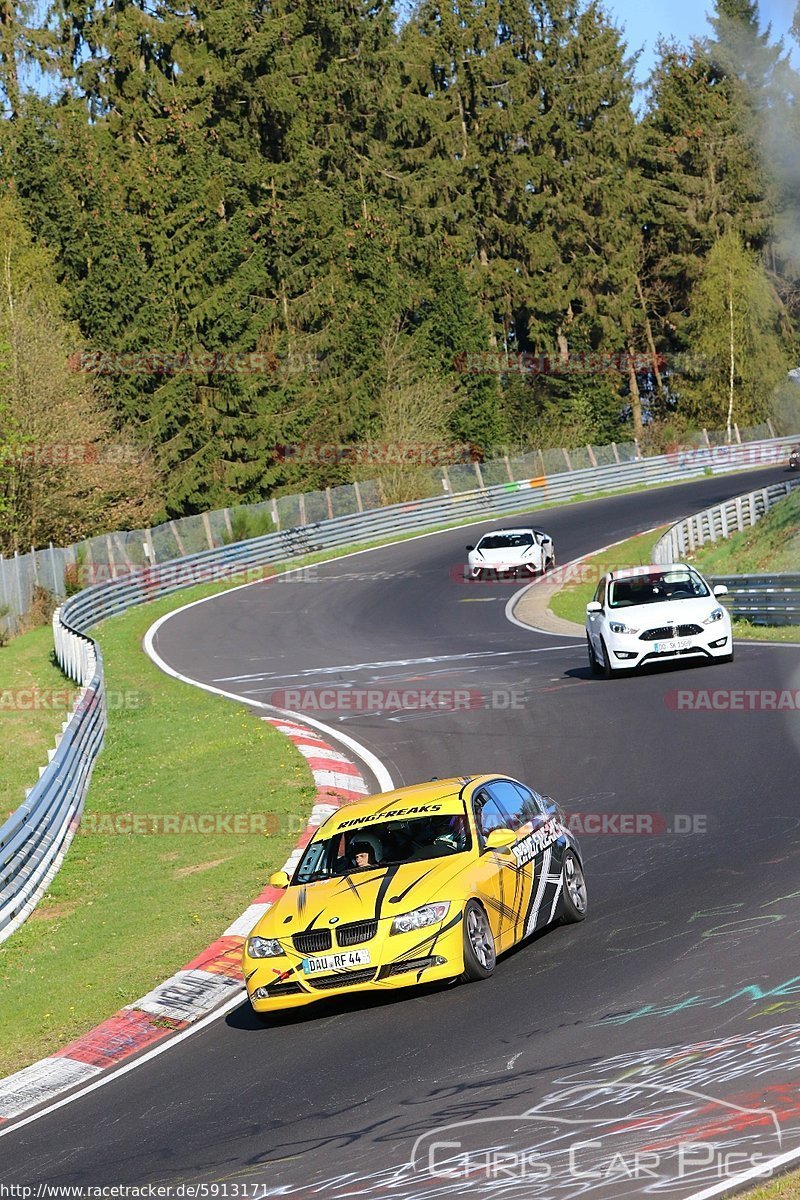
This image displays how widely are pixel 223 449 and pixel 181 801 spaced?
45261 mm

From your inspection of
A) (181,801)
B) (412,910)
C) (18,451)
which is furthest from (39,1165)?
(18,451)

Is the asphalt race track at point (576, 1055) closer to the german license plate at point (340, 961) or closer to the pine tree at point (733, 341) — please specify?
the german license plate at point (340, 961)

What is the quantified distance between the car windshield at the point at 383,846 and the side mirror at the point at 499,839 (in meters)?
0.17

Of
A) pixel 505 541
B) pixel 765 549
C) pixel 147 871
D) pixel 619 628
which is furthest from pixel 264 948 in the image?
pixel 505 541

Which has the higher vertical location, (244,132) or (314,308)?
(244,132)

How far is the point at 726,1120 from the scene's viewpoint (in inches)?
261

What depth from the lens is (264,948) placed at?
1002 cm

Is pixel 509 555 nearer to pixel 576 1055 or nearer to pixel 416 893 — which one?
pixel 416 893

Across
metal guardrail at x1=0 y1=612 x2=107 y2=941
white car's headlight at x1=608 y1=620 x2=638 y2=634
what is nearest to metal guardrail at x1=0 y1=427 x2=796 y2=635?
metal guardrail at x1=0 y1=612 x2=107 y2=941

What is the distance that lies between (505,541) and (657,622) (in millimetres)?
20633

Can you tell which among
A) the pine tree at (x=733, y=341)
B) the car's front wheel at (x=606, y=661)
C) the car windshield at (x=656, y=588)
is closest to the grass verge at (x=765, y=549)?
the car windshield at (x=656, y=588)

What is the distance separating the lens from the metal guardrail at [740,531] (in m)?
27.5

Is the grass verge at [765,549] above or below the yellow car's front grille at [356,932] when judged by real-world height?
below

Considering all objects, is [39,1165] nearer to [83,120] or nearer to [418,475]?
[418,475]
